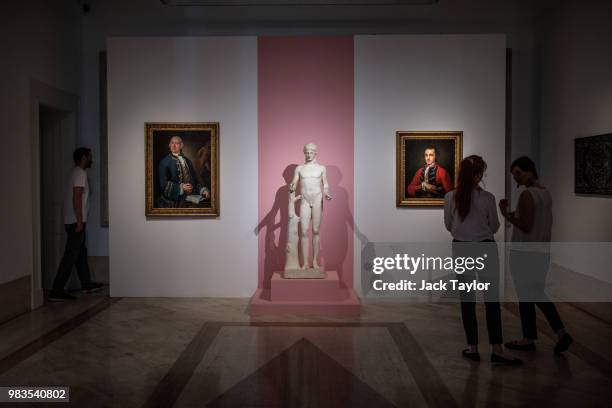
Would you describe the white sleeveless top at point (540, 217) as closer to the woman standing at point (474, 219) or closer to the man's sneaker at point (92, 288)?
the woman standing at point (474, 219)

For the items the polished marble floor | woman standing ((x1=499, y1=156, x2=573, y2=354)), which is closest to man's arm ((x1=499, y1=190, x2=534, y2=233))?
woman standing ((x1=499, y1=156, x2=573, y2=354))

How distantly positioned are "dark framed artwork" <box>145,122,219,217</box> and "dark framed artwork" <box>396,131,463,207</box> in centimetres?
296

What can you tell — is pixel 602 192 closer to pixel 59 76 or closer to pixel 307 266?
pixel 307 266

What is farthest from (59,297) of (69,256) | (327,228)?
(327,228)

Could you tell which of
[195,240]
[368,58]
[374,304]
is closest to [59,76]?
[195,240]

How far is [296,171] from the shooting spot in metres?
8.22

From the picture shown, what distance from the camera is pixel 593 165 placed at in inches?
307

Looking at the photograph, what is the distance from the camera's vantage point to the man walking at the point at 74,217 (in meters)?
8.54

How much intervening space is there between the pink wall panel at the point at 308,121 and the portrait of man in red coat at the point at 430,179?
102 centimetres

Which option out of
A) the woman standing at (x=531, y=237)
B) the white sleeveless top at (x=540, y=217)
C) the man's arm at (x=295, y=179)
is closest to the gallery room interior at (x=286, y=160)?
the man's arm at (x=295, y=179)

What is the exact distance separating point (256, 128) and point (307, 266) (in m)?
2.41

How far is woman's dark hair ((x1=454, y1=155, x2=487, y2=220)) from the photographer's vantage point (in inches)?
203

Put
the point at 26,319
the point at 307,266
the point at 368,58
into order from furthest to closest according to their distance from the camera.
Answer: the point at 368,58
the point at 307,266
the point at 26,319

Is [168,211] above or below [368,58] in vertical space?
below
